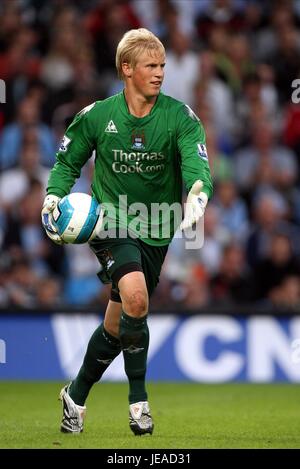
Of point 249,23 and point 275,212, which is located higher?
point 249,23

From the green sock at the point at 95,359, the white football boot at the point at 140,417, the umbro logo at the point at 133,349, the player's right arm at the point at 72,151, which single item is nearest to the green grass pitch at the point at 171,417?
the white football boot at the point at 140,417

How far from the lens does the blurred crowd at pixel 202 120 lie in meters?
12.1

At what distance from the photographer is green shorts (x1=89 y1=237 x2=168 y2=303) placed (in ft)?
22.5

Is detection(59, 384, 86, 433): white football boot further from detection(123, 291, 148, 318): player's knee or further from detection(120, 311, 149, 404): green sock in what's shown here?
detection(123, 291, 148, 318): player's knee

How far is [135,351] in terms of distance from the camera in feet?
22.7

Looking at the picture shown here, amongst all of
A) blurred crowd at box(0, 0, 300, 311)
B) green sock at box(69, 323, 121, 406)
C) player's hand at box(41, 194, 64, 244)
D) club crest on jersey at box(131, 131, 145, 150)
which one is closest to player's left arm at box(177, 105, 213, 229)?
club crest on jersey at box(131, 131, 145, 150)

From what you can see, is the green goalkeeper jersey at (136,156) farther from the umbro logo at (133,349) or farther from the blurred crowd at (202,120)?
Result: the blurred crowd at (202,120)

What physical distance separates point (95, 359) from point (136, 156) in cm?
130

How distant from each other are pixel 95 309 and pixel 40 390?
4.09ft

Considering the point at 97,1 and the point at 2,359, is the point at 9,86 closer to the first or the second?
the point at 97,1

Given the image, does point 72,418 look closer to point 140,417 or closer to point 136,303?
point 140,417

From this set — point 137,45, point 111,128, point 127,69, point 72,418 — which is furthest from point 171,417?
point 137,45

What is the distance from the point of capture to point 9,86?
13.4 m
